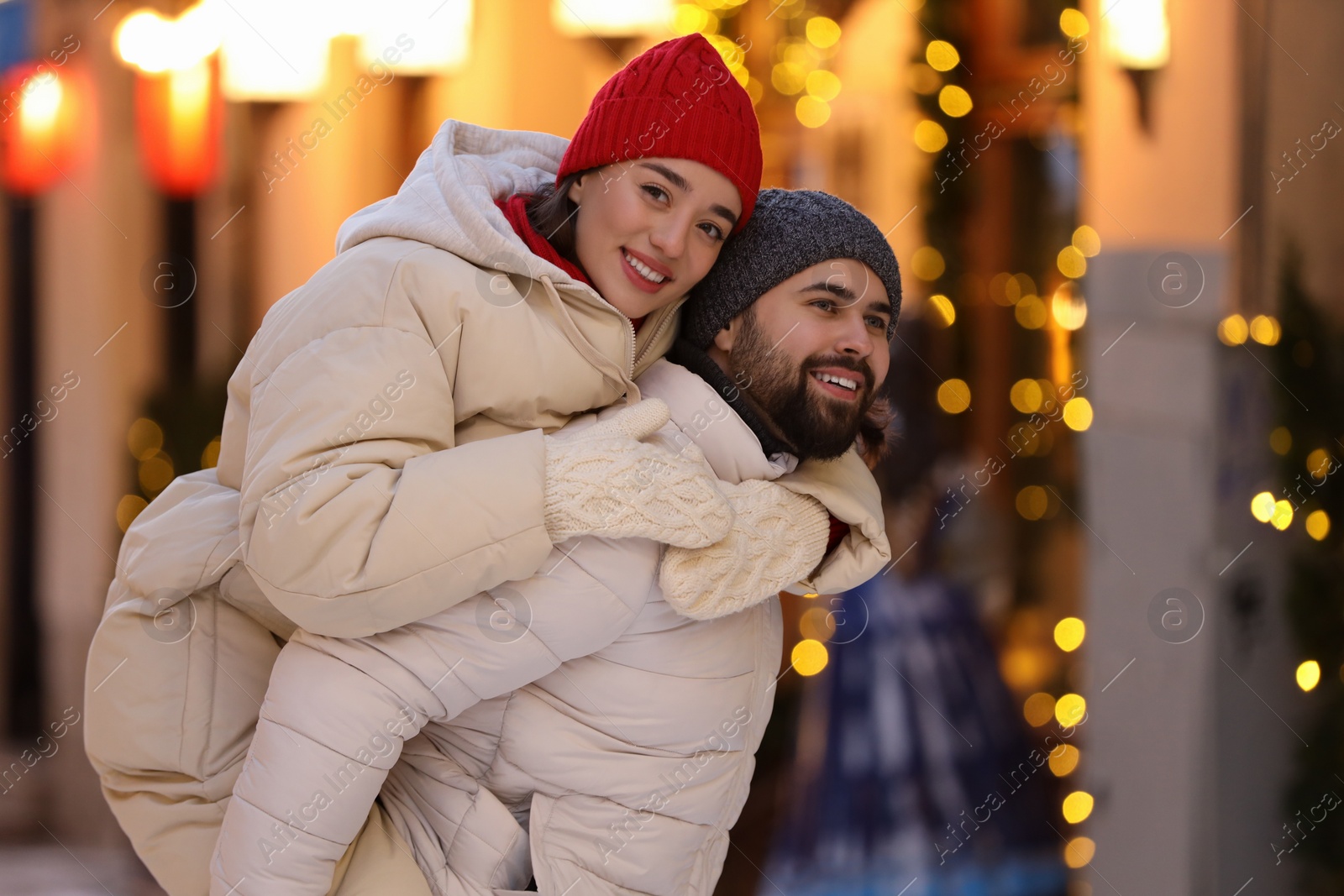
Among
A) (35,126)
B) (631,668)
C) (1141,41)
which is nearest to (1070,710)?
(1141,41)

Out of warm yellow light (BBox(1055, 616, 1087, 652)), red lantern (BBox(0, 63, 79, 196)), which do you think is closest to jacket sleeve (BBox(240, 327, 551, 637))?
warm yellow light (BBox(1055, 616, 1087, 652))

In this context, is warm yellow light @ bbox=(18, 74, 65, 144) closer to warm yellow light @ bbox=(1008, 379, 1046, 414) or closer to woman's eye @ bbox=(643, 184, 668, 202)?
woman's eye @ bbox=(643, 184, 668, 202)

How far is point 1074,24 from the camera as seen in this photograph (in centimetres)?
350

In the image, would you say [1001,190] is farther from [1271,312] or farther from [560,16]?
[560,16]

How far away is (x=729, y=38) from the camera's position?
11.6 feet

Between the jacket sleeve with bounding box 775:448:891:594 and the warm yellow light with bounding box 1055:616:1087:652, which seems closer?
the jacket sleeve with bounding box 775:448:891:594

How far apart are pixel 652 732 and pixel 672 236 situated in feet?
1.92

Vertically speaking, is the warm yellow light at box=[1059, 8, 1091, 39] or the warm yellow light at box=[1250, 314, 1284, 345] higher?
the warm yellow light at box=[1059, 8, 1091, 39]

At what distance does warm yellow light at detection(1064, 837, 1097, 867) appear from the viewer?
3.27 meters

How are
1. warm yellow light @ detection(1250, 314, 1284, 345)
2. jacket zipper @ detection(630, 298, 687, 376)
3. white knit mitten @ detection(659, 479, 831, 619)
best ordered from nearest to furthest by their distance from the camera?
1. white knit mitten @ detection(659, 479, 831, 619)
2. jacket zipper @ detection(630, 298, 687, 376)
3. warm yellow light @ detection(1250, 314, 1284, 345)

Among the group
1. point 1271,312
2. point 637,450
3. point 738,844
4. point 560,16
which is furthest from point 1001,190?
point 637,450

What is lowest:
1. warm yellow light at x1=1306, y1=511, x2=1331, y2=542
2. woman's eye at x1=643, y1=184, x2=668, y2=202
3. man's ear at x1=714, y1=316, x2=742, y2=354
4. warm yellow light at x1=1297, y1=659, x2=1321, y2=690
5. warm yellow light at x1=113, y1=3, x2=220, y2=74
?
warm yellow light at x1=1297, y1=659, x2=1321, y2=690

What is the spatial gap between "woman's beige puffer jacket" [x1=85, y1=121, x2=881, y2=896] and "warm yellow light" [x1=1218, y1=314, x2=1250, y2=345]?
2187mm

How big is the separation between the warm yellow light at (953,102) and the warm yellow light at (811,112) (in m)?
0.37
